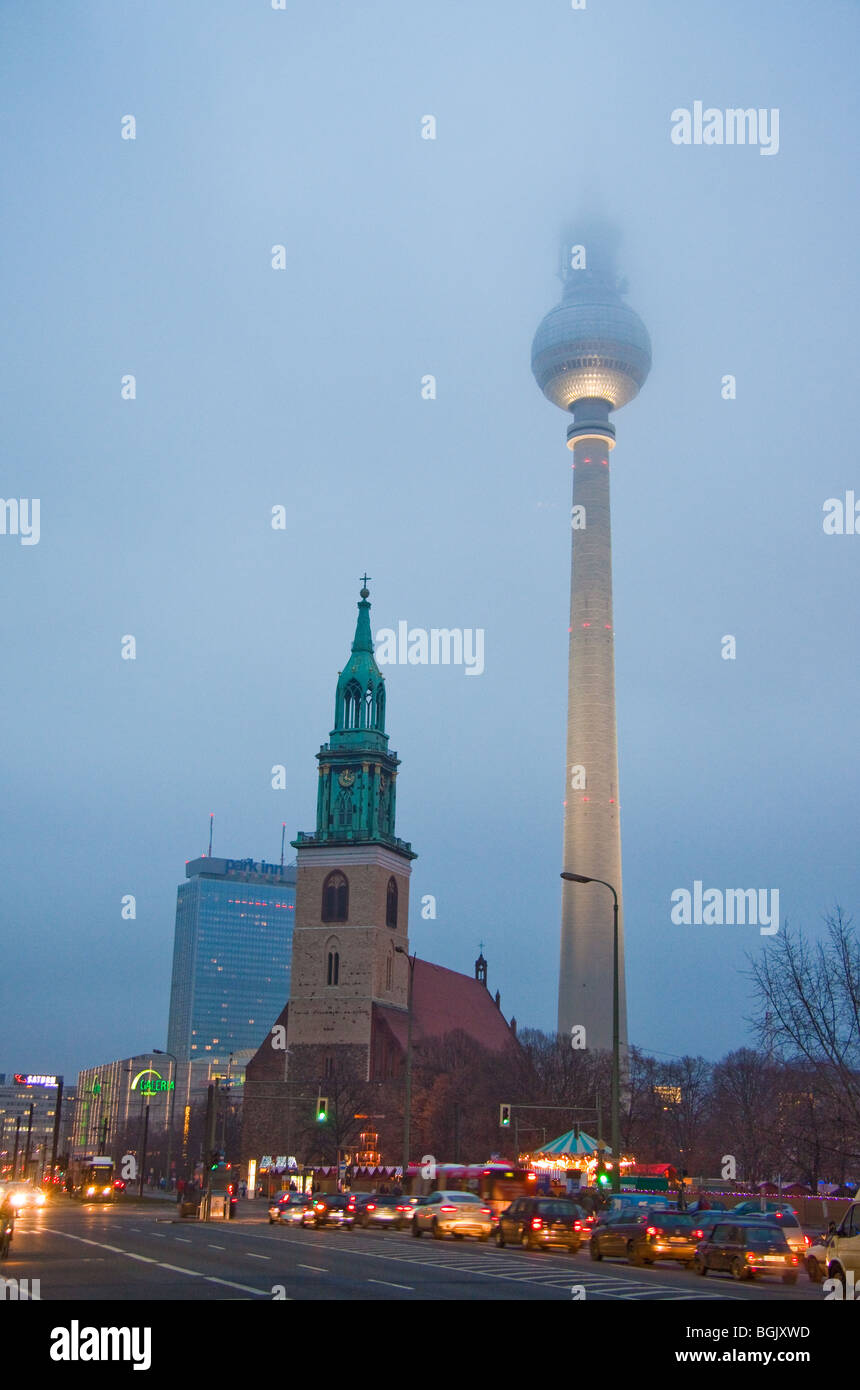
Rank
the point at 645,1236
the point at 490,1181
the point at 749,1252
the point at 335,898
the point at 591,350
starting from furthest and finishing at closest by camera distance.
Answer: the point at 591,350 < the point at 335,898 < the point at 490,1181 < the point at 645,1236 < the point at 749,1252

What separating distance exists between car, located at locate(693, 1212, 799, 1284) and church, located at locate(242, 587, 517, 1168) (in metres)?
73.2

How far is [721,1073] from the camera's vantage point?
427 ft

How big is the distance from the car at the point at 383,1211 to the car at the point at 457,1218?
7.51m

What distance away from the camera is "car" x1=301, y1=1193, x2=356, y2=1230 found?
54781 mm

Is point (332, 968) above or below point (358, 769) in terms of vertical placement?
below

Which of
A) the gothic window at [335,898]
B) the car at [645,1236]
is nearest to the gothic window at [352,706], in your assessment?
the gothic window at [335,898]

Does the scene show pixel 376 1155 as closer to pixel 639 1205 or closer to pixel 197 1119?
pixel 639 1205

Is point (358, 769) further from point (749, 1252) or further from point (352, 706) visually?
point (749, 1252)

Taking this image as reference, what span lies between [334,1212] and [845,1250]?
30.1 meters

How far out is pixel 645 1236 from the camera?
125ft

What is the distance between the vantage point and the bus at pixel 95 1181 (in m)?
99.1

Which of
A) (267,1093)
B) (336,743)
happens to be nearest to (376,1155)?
(267,1093)

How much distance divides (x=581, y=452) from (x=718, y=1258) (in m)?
138

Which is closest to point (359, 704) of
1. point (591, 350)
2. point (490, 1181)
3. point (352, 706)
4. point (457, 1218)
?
point (352, 706)
